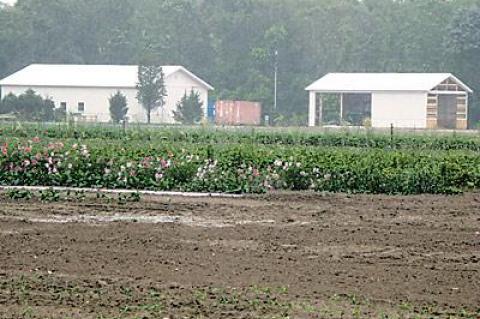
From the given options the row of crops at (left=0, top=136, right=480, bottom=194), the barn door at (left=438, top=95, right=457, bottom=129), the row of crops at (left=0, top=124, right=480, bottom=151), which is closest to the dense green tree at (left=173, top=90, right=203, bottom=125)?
the barn door at (left=438, top=95, right=457, bottom=129)

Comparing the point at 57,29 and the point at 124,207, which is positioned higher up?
the point at 57,29

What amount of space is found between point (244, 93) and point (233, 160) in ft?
190

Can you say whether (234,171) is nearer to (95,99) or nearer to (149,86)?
(149,86)

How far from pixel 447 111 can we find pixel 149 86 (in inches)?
711

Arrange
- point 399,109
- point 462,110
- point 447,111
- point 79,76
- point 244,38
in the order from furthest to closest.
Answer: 1. point 244,38
2. point 79,76
3. point 447,111
4. point 462,110
5. point 399,109

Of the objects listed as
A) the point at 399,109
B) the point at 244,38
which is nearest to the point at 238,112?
the point at 399,109

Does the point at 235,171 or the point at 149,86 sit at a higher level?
the point at 149,86

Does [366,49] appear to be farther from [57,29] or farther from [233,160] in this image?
[233,160]

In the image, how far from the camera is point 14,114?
56.8 meters

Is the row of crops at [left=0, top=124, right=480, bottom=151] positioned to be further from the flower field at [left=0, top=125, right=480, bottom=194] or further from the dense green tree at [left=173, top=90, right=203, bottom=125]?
the dense green tree at [left=173, top=90, right=203, bottom=125]

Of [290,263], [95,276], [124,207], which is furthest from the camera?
[124,207]

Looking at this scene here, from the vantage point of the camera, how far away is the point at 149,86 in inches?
2479

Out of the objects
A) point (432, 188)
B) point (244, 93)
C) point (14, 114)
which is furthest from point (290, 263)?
point (244, 93)

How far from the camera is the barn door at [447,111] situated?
6338cm
